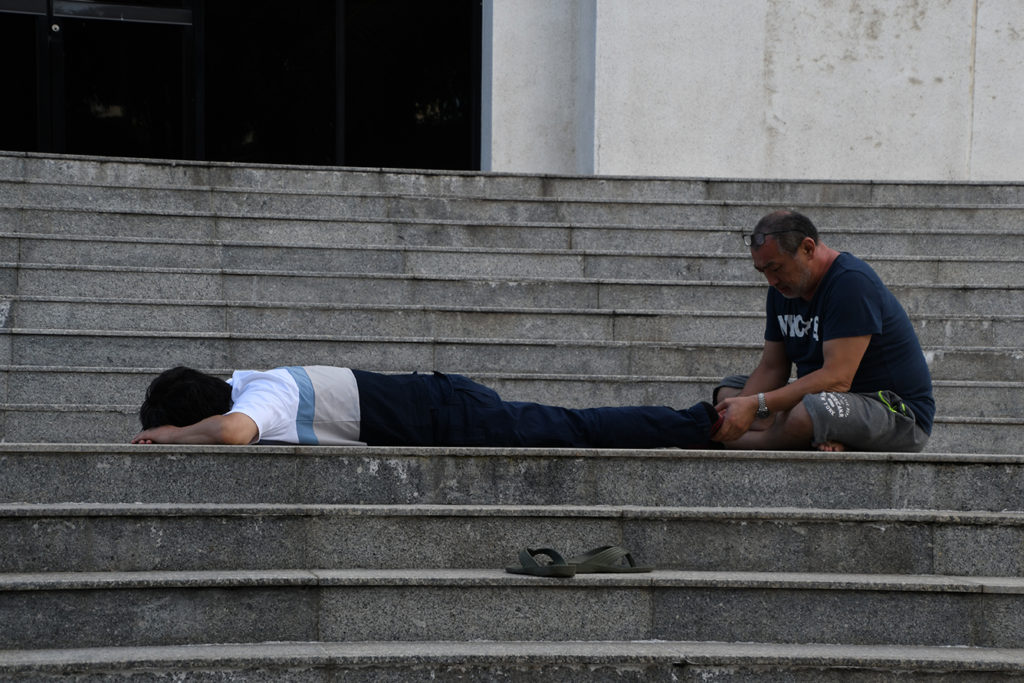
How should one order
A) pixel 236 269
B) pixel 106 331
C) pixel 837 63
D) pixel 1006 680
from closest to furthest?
pixel 1006 680 → pixel 106 331 → pixel 236 269 → pixel 837 63

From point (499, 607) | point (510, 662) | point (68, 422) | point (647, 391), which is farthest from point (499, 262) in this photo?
point (510, 662)

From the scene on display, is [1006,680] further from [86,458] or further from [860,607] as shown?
[86,458]

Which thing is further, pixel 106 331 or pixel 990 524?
pixel 106 331

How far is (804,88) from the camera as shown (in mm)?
11109

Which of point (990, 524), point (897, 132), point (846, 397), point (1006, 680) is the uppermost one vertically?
point (897, 132)

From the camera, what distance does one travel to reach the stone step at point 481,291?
6.89 metres

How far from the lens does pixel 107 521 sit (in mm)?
3842

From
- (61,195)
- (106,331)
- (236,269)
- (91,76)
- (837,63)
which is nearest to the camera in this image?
(106,331)

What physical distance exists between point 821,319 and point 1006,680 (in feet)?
5.23

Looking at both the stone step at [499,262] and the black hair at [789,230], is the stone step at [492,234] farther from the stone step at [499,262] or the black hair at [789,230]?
the black hair at [789,230]

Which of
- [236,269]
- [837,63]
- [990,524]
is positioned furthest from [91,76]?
[990,524]

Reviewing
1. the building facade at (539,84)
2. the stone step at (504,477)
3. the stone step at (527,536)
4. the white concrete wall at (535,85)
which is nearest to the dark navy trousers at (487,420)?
the stone step at (504,477)

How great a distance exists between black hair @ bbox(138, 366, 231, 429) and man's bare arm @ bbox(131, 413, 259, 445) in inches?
1.9

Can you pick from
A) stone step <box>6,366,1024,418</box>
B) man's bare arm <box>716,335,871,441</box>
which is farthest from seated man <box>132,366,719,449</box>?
stone step <box>6,366,1024,418</box>
